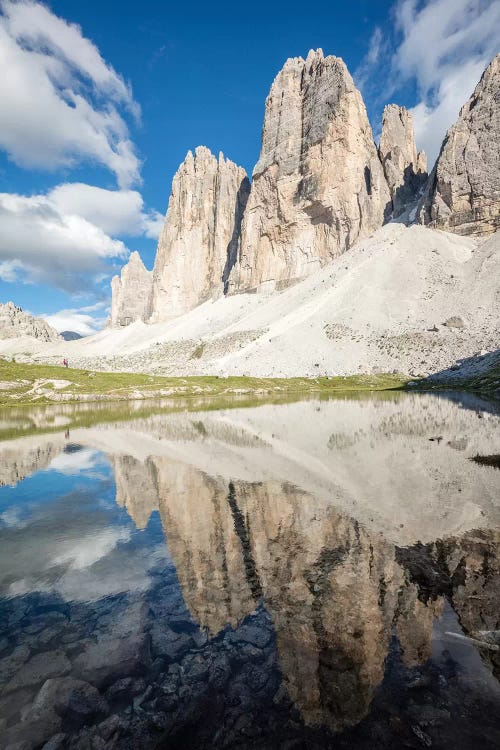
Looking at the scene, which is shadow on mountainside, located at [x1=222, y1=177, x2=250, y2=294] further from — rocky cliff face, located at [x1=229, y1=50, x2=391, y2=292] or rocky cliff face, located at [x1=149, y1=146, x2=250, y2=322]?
rocky cliff face, located at [x1=229, y1=50, x2=391, y2=292]

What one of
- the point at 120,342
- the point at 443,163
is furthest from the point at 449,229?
the point at 120,342

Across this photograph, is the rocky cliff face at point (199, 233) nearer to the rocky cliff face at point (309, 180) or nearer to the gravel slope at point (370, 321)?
the rocky cliff face at point (309, 180)

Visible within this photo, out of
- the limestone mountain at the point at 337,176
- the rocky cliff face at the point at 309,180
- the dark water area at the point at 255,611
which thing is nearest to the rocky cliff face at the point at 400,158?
the limestone mountain at the point at 337,176

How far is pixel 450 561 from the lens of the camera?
7074 mm

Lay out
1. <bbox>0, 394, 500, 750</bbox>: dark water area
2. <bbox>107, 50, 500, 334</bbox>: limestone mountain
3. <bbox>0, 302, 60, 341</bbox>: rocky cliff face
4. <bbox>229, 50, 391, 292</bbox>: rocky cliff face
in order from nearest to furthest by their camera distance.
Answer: <bbox>0, 394, 500, 750</bbox>: dark water area → <bbox>107, 50, 500, 334</bbox>: limestone mountain → <bbox>229, 50, 391, 292</bbox>: rocky cliff face → <bbox>0, 302, 60, 341</bbox>: rocky cliff face

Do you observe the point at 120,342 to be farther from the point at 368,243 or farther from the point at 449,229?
the point at 449,229

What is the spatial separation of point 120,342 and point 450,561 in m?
140

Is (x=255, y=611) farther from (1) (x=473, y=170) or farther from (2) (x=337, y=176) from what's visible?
(2) (x=337, y=176)

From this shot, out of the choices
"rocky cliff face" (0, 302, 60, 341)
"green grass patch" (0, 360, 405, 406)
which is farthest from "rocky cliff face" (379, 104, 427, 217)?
"rocky cliff face" (0, 302, 60, 341)

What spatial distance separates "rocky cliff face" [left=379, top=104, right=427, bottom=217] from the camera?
12225cm

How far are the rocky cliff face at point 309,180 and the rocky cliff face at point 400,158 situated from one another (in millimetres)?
4385

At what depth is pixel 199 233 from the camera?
509ft

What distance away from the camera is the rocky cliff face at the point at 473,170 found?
9738 centimetres

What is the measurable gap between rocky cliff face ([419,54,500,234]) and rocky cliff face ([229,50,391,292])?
2035 cm
